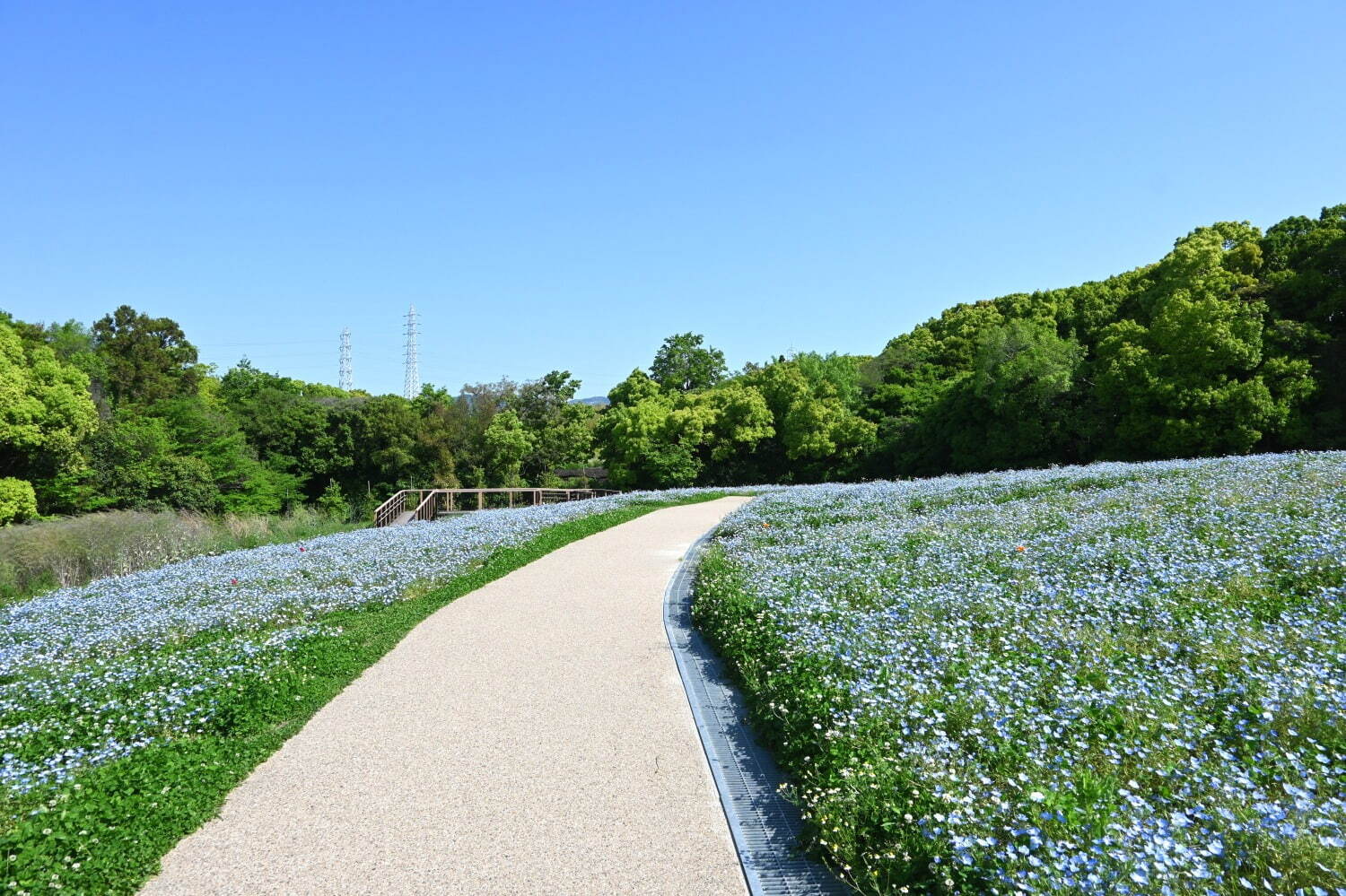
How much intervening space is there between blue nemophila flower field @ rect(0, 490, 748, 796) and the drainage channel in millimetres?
3984

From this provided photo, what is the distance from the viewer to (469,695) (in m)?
6.79

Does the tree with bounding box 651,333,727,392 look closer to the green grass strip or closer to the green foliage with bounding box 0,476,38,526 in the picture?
the green foliage with bounding box 0,476,38,526

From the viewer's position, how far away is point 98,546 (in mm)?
16703

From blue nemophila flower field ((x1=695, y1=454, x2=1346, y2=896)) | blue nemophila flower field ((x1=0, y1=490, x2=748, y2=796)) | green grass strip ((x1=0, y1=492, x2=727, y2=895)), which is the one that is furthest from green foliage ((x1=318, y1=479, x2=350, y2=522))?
blue nemophila flower field ((x1=695, y1=454, x2=1346, y2=896))

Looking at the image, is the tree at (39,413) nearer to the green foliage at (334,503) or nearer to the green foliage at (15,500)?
the green foliage at (15,500)

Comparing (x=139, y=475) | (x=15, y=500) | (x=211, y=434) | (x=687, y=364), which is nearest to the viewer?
(x=15, y=500)

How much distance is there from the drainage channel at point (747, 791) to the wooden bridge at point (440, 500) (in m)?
18.5

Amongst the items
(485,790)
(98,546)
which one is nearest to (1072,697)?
(485,790)

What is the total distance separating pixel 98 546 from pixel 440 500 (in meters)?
15.6

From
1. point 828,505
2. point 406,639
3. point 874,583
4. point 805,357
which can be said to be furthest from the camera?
point 805,357

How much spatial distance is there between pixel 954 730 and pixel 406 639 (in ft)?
21.0

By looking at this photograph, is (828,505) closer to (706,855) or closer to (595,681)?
(595,681)

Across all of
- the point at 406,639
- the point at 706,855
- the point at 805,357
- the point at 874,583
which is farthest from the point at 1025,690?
the point at 805,357

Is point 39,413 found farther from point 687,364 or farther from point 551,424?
point 687,364
